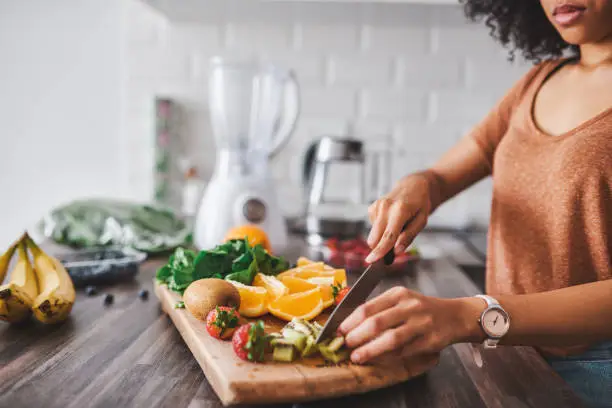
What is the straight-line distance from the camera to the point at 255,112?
151 centimetres

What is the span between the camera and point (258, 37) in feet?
6.08

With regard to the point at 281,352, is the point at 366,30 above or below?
above

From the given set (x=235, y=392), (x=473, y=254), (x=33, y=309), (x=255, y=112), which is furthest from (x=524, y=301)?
(x=255, y=112)

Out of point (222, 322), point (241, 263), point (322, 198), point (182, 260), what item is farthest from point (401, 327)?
point (322, 198)

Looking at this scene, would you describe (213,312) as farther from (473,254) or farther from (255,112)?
(473,254)

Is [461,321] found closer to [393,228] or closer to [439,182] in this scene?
[393,228]

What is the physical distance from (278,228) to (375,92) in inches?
28.8

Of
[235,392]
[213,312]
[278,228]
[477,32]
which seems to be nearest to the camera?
[235,392]

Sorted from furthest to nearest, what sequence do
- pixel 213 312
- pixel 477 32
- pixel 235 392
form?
pixel 477 32 < pixel 213 312 < pixel 235 392

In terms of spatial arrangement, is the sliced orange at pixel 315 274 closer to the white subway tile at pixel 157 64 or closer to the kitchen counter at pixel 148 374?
the kitchen counter at pixel 148 374

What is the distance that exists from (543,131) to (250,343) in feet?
2.09

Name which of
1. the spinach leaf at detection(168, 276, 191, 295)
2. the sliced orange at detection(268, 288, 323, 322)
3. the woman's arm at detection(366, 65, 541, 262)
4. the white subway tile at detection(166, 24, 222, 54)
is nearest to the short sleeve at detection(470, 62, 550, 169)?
the woman's arm at detection(366, 65, 541, 262)

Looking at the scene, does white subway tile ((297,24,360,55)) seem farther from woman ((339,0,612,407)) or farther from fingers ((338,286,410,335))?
fingers ((338,286,410,335))

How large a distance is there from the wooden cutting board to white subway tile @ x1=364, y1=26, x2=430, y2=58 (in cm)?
137
